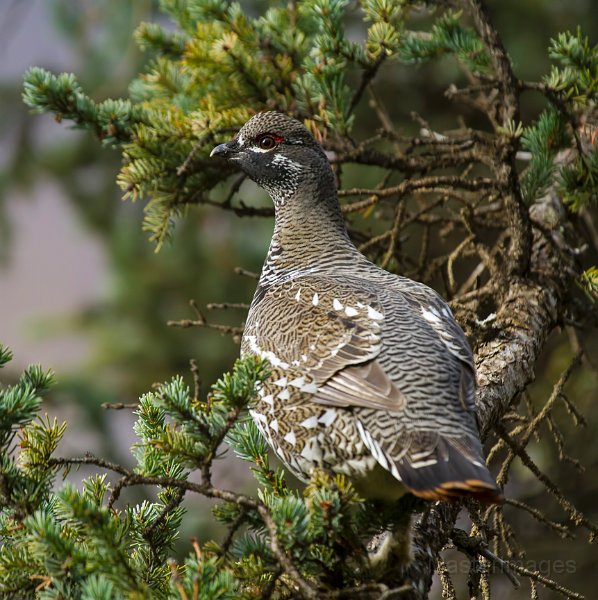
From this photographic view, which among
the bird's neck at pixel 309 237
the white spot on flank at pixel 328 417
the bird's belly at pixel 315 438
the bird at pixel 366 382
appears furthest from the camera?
the bird's neck at pixel 309 237

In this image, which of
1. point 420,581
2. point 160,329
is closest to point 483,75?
point 420,581

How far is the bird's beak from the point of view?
4.60 metres

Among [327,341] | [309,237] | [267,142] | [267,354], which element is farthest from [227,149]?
[327,341]

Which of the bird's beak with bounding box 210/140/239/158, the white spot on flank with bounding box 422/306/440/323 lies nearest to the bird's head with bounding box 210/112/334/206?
the bird's beak with bounding box 210/140/239/158

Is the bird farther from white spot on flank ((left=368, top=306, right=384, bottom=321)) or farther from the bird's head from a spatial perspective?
the bird's head

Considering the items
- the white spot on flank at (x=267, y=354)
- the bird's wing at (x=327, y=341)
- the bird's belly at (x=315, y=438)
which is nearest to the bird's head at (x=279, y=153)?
the bird's wing at (x=327, y=341)

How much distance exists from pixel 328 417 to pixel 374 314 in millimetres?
534

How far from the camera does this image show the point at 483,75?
4.57 meters

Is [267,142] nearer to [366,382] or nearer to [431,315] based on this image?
[431,315]

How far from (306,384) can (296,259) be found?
123cm

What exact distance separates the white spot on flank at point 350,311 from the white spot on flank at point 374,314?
0.07 m

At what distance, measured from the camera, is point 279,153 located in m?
4.76

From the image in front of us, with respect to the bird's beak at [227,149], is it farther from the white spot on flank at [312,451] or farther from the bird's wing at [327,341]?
the white spot on flank at [312,451]

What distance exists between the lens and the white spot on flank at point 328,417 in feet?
11.0
